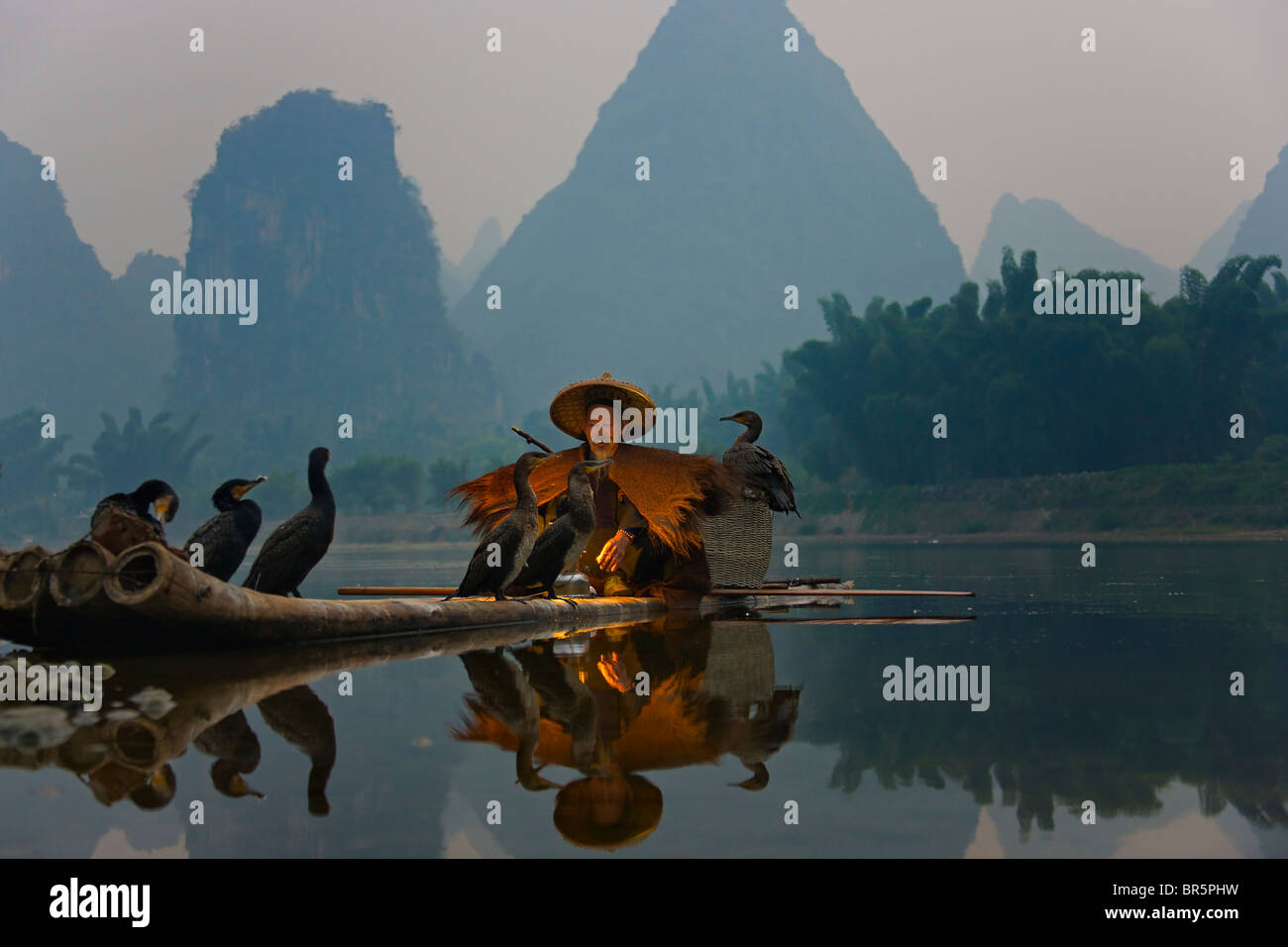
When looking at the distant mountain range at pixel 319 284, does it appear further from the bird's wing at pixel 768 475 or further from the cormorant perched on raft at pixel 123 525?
the cormorant perched on raft at pixel 123 525

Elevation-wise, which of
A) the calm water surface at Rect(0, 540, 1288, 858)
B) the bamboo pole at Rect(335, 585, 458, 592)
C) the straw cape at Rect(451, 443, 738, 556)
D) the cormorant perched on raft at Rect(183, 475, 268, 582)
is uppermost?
the straw cape at Rect(451, 443, 738, 556)

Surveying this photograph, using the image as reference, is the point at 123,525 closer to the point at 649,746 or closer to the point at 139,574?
the point at 139,574

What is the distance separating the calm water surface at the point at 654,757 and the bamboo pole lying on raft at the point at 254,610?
188mm

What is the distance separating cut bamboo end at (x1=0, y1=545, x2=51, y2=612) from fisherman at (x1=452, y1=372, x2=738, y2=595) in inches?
193

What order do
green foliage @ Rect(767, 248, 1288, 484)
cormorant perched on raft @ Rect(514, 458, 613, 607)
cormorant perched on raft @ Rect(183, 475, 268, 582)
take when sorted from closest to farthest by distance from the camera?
cormorant perched on raft @ Rect(183, 475, 268, 582), cormorant perched on raft @ Rect(514, 458, 613, 607), green foliage @ Rect(767, 248, 1288, 484)

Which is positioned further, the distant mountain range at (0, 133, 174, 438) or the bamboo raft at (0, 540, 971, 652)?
the distant mountain range at (0, 133, 174, 438)

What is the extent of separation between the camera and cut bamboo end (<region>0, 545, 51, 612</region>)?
705 cm

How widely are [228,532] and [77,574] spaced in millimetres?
1302

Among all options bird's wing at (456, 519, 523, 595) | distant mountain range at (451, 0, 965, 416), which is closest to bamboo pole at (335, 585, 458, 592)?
bird's wing at (456, 519, 523, 595)

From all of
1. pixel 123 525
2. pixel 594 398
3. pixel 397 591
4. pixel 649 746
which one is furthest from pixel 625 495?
pixel 649 746

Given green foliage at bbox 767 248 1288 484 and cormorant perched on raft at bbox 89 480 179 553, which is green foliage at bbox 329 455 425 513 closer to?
green foliage at bbox 767 248 1288 484

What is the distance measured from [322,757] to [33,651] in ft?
12.9

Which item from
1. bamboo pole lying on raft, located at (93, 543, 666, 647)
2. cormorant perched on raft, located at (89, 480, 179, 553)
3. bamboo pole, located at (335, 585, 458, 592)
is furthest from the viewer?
bamboo pole, located at (335, 585, 458, 592)
